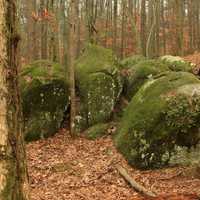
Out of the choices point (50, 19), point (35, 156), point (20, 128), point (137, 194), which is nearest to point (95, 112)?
point (35, 156)

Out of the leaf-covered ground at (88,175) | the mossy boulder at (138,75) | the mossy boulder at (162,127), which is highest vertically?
the mossy boulder at (138,75)

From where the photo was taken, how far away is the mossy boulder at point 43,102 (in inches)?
505

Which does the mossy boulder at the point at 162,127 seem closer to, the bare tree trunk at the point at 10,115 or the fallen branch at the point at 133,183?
the fallen branch at the point at 133,183

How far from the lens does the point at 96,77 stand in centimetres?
1375

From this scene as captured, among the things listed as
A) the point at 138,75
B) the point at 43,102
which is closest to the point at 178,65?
the point at 138,75

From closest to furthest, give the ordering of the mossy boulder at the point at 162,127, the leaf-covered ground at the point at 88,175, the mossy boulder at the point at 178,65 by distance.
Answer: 1. the leaf-covered ground at the point at 88,175
2. the mossy boulder at the point at 162,127
3. the mossy boulder at the point at 178,65

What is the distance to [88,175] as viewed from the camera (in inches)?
395

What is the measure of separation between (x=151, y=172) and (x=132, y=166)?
55 cm

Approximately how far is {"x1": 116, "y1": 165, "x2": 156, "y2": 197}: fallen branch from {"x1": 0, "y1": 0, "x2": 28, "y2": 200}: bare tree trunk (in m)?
4.54

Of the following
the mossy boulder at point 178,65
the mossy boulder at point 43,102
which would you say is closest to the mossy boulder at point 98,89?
the mossy boulder at point 43,102

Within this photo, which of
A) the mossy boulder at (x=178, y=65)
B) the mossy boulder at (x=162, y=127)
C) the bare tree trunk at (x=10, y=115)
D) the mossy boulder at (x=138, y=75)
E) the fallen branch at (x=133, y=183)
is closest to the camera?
Result: the bare tree trunk at (x=10, y=115)

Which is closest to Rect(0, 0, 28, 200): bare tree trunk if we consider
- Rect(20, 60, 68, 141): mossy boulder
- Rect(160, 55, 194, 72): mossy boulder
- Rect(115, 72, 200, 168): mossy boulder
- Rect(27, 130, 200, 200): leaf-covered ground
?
Rect(27, 130, 200, 200): leaf-covered ground

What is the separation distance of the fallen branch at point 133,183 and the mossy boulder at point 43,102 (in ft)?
11.3

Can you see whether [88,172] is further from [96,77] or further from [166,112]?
[96,77]
